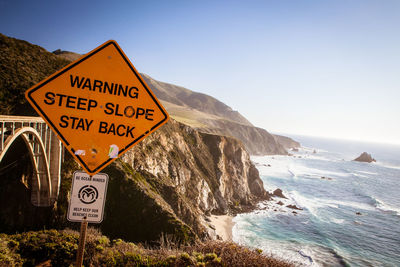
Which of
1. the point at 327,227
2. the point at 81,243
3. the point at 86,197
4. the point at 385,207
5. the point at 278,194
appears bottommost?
the point at 327,227

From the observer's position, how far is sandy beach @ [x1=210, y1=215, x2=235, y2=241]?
2533cm

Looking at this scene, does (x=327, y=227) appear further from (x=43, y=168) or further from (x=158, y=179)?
(x=43, y=168)

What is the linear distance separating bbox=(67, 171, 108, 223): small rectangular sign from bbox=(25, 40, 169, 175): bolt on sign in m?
0.15

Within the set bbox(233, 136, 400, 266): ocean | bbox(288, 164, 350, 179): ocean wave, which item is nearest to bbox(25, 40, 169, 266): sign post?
bbox(233, 136, 400, 266): ocean

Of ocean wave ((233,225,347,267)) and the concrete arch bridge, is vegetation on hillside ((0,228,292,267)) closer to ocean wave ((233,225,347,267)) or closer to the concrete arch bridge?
the concrete arch bridge

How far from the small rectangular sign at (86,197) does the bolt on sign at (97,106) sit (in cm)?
15

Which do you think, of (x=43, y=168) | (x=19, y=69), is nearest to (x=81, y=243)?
(x=43, y=168)

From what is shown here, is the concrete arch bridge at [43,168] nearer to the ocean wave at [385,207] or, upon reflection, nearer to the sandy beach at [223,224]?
the sandy beach at [223,224]

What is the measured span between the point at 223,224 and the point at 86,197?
29371 mm

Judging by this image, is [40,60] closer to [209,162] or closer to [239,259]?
[209,162]

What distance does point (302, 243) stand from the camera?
24453 mm

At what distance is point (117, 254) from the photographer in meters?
6.14

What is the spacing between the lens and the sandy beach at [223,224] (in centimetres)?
2533

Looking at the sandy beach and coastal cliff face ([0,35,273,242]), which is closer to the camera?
coastal cliff face ([0,35,273,242])
